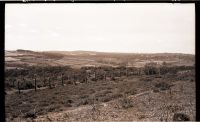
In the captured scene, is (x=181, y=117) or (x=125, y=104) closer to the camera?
(x=181, y=117)

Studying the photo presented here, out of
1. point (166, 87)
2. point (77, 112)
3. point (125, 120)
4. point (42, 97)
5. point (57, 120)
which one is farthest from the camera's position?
point (166, 87)

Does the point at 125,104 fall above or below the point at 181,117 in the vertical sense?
below

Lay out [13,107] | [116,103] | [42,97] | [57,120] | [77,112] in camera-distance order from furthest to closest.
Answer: [42,97] < [13,107] < [116,103] < [77,112] < [57,120]

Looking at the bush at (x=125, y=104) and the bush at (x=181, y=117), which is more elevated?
the bush at (x=181, y=117)

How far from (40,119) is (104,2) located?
12.3 m

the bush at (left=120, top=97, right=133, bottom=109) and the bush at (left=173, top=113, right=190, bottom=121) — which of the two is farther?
the bush at (left=120, top=97, right=133, bottom=109)

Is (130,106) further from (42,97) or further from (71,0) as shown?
(71,0)

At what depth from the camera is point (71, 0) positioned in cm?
461

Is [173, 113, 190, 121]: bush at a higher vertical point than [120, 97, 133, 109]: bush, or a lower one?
higher
